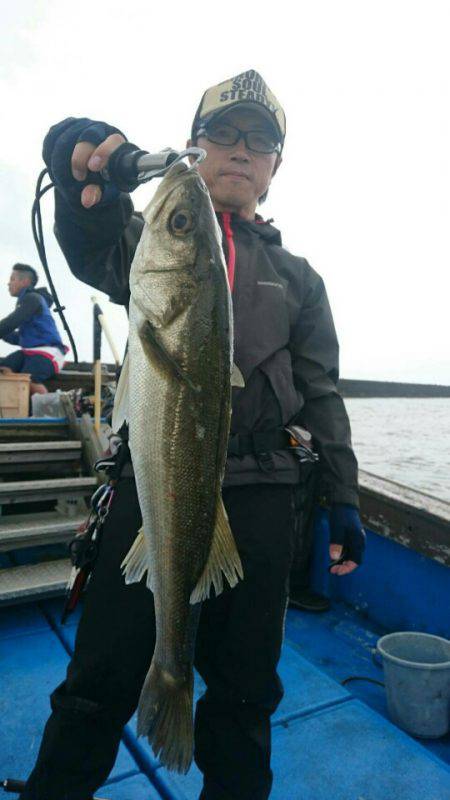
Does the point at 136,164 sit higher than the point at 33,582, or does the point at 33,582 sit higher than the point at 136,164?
the point at 136,164

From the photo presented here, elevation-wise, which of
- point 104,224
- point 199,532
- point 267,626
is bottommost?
point 267,626

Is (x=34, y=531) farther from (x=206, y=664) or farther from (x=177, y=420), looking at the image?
(x=177, y=420)

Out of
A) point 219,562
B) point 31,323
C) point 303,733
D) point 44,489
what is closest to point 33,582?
point 44,489

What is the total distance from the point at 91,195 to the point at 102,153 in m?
0.14

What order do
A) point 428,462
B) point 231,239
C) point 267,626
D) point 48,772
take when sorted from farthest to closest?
point 428,462
point 231,239
point 267,626
point 48,772

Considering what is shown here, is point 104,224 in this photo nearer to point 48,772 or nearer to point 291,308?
point 291,308

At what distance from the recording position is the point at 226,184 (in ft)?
7.83

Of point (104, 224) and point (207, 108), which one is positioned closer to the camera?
point (104, 224)

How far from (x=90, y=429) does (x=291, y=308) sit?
3.58 metres

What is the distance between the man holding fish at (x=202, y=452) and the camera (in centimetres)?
164

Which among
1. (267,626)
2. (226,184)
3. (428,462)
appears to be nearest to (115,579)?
(267,626)

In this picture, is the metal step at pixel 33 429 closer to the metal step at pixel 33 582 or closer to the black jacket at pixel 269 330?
the metal step at pixel 33 582

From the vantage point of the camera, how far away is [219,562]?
1.72m

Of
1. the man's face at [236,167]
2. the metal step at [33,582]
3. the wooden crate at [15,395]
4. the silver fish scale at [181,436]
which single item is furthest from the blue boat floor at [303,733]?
the wooden crate at [15,395]
